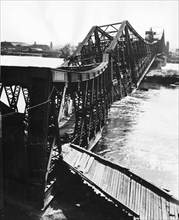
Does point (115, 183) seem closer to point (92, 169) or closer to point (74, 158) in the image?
point (92, 169)

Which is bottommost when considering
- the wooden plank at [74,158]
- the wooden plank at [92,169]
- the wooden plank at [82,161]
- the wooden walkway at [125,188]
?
the wooden walkway at [125,188]

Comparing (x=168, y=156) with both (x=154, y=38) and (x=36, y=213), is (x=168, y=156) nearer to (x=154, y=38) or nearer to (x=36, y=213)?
(x=36, y=213)

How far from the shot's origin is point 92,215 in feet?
41.8

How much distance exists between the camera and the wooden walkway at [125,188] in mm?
12617

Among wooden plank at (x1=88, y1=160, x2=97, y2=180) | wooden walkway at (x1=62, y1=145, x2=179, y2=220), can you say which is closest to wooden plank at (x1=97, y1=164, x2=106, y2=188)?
wooden walkway at (x1=62, y1=145, x2=179, y2=220)

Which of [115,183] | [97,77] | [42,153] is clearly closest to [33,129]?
[42,153]

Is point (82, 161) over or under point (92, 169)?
over

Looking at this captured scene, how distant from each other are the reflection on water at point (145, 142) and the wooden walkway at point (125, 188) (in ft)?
14.5

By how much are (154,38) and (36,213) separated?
12800 cm

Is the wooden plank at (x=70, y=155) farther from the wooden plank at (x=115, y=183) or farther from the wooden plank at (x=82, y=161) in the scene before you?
the wooden plank at (x=115, y=183)

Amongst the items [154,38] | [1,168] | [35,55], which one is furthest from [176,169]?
[35,55]

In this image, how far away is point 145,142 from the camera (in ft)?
90.9

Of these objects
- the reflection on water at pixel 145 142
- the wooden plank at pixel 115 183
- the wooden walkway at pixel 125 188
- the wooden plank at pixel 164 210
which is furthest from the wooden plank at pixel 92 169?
the reflection on water at pixel 145 142

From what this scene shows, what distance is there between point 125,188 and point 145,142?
48.1 ft
